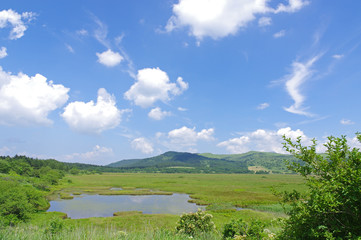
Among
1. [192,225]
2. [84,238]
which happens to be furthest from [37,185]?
[84,238]

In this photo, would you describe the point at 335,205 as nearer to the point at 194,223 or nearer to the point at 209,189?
the point at 194,223

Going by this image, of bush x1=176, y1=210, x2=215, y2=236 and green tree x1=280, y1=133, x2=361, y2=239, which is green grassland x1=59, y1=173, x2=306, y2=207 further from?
green tree x1=280, y1=133, x2=361, y2=239

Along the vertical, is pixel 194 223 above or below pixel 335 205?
below

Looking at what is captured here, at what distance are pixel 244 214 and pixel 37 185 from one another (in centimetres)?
6469

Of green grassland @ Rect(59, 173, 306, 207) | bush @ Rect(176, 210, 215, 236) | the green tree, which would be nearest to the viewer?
the green tree

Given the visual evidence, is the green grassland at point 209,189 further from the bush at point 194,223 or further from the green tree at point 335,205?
the green tree at point 335,205

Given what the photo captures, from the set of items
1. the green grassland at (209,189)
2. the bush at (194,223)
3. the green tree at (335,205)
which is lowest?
the green grassland at (209,189)

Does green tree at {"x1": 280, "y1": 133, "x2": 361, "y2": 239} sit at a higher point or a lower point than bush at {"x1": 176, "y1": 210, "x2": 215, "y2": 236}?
higher

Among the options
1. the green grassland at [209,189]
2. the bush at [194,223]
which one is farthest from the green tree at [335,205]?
the green grassland at [209,189]

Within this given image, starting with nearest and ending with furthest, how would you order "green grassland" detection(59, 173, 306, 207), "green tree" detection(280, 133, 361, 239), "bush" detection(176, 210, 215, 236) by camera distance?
1. "green tree" detection(280, 133, 361, 239)
2. "bush" detection(176, 210, 215, 236)
3. "green grassland" detection(59, 173, 306, 207)

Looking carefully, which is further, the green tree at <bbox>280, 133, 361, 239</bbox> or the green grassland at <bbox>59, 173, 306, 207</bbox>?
the green grassland at <bbox>59, 173, 306, 207</bbox>

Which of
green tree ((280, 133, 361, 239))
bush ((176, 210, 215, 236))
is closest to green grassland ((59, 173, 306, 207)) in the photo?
bush ((176, 210, 215, 236))

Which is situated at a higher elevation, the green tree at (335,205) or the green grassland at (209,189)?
the green tree at (335,205)

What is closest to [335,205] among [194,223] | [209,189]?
[194,223]
